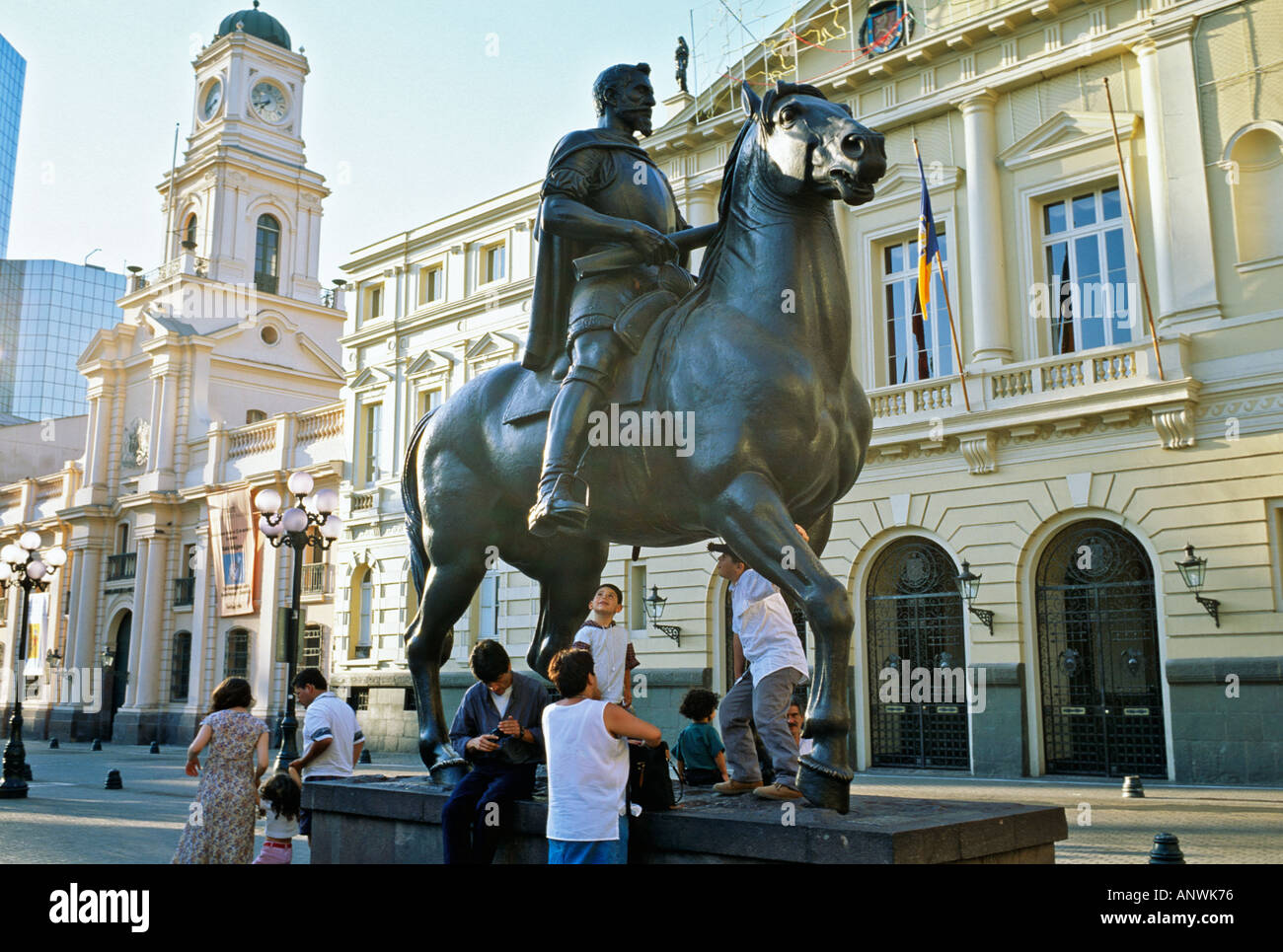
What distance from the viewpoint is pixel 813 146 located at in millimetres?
4988

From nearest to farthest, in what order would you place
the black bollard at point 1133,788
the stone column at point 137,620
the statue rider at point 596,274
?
the statue rider at point 596,274
the black bollard at point 1133,788
the stone column at point 137,620

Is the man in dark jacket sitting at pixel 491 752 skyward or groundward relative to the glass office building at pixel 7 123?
groundward

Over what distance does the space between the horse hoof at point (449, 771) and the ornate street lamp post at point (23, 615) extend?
559 inches

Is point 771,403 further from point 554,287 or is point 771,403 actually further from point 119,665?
point 119,665

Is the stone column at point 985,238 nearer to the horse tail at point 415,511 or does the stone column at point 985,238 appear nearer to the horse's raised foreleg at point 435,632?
the horse tail at point 415,511

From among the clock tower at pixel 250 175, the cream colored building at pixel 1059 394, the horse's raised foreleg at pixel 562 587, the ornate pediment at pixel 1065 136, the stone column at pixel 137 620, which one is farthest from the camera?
the clock tower at pixel 250 175

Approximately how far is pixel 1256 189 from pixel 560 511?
60.4ft

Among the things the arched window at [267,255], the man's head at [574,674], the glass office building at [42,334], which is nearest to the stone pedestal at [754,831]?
the man's head at [574,674]

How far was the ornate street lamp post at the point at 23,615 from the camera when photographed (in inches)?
682

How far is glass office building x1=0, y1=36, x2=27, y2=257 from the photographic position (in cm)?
11319

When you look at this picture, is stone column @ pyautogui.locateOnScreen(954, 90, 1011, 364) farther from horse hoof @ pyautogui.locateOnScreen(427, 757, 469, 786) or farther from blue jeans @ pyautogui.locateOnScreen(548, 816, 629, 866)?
blue jeans @ pyautogui.locateOnScreen(548, 816, 629, 866)

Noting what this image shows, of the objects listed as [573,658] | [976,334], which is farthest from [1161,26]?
[573,658]
